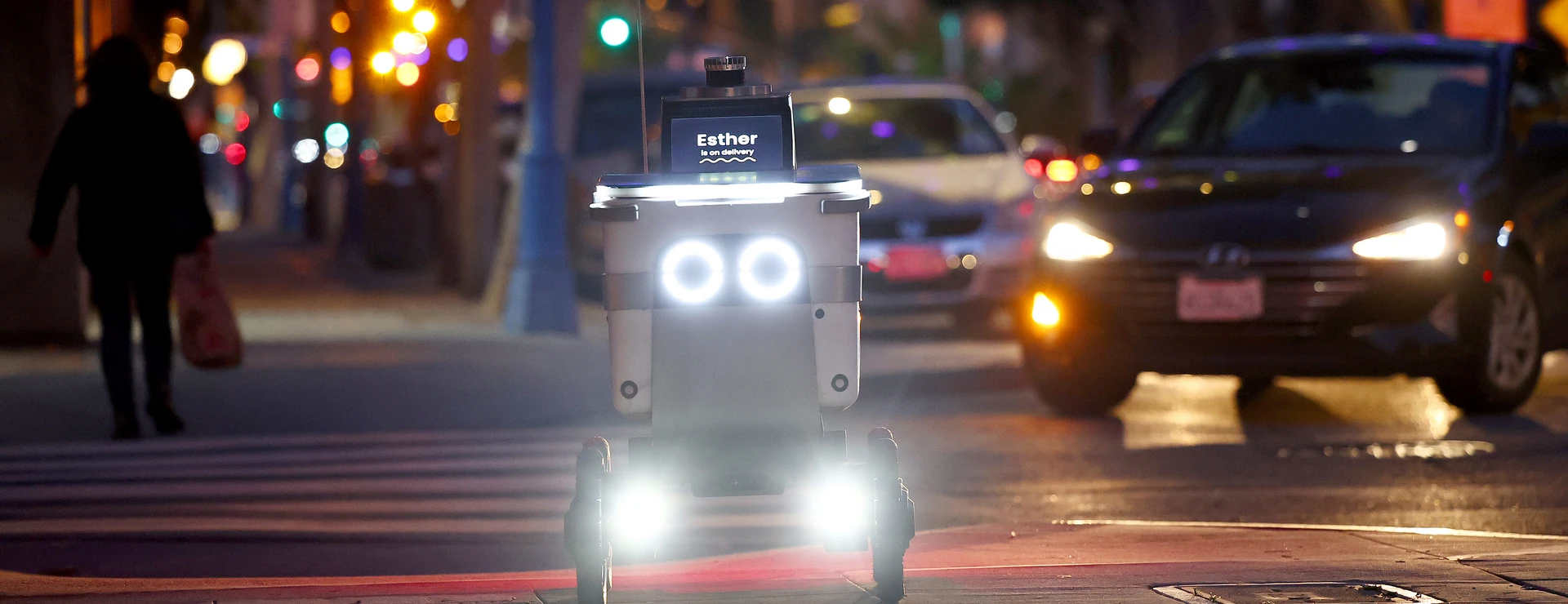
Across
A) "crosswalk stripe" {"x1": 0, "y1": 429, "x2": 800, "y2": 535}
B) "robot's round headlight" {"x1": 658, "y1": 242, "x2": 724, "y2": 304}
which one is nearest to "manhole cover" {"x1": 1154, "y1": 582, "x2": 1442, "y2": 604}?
"robot's round headlight" {"x1": 658, "y1": 242, "x2": 724, "y2": 304}

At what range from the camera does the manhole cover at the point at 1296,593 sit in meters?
6.34

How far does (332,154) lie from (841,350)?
1401 inches

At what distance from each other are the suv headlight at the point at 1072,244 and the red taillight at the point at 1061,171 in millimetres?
12552

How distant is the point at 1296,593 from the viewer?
647 cm

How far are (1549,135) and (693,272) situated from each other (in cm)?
588

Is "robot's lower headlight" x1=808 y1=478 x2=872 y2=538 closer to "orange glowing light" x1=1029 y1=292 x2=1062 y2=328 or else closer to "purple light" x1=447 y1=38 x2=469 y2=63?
"orange glowing light" x1=1029 y1=292 x2=1062 y2=328

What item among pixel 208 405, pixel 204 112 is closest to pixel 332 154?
pixel 204 112

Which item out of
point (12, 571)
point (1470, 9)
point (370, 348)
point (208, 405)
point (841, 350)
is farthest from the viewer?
point (1470, 9)

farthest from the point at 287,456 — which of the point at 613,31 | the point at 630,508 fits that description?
the point at 613,31

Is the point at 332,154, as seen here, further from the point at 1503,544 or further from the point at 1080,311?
the point at 1503,544

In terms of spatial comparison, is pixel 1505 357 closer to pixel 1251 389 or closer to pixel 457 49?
pixel 1251 389

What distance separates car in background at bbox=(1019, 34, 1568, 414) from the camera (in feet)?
33.8

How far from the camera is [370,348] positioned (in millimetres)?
14961

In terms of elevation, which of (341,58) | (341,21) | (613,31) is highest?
Result: (341,21)
